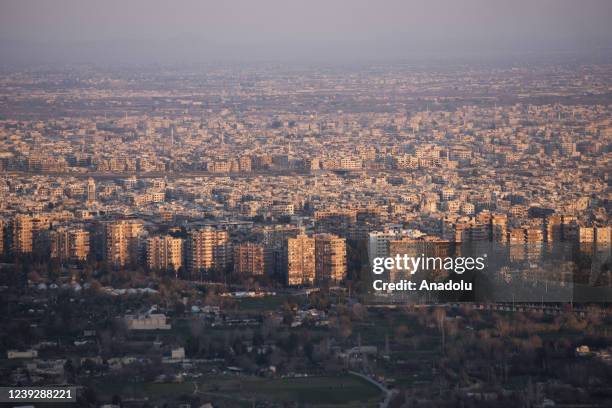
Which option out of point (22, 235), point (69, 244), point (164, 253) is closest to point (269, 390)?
point (164, 253)

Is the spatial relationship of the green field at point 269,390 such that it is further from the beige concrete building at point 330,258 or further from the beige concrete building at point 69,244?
the beige concrete building at point 69,244

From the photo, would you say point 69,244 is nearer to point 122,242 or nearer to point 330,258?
point 122,242

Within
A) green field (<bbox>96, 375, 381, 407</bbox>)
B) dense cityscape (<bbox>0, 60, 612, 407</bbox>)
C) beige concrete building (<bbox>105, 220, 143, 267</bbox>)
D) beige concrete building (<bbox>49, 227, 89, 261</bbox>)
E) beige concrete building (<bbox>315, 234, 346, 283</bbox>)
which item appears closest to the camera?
green field (<bbox>96, 375, 381, 407</bbox>)

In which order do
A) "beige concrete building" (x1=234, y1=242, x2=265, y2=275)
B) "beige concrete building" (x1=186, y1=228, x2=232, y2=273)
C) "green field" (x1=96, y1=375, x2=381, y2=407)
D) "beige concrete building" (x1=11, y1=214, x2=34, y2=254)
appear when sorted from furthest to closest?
"beige concrete building" (x1=11, y1=214, x2=34, y2=254), "beige concrete building" (x1=186, y1=228, x2=232, y2=273), "beige concrete building" (x1=234, y1=242, x2=265, y2=275), "green field" (x1=96, y1=375, x2=381, y2=407)

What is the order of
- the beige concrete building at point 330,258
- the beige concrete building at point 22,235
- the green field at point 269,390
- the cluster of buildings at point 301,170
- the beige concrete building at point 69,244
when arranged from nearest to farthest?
the green field at point 269,390, the beige concrete building at point 330,258, the beige concrete building at point 69,244, the cluster of buildings at point 301,170, the beige concrete building at point 22,235

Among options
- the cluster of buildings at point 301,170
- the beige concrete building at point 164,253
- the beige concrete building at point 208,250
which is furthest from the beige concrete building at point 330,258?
the beige concrete building at point 164,253

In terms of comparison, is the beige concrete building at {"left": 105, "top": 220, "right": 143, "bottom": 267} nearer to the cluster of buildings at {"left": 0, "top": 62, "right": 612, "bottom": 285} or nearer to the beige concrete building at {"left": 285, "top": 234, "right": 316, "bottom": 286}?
the cluster of buildings at {"left": 0, "top": 62, "right": 612, "bottom": 285}

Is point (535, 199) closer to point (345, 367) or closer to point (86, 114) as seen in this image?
point (345, 367)

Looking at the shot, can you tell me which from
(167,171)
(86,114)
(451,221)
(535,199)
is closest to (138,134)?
(86,114)

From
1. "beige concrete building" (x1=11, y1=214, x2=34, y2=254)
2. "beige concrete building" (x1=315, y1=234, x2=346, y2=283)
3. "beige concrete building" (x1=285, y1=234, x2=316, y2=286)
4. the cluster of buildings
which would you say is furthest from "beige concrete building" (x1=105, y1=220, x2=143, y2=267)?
"beige concrete building" (x1=315, y1=234, x2=346, y2=283)
